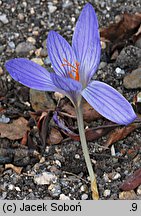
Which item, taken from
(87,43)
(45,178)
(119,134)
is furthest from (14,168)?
(87,43)

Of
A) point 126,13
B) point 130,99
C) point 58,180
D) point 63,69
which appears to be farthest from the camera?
point 126,13

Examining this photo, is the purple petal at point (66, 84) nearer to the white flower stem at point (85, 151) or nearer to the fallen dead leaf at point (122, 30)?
the white flower stem at point (85, 151)

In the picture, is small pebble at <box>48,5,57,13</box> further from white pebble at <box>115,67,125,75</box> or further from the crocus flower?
the crocus flower

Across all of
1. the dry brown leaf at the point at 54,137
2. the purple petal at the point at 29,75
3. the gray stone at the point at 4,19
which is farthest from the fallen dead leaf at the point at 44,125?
the gray stone at the point at 4,19

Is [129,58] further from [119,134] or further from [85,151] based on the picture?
[85,151]

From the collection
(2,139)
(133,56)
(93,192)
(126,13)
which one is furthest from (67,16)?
(93,192)
